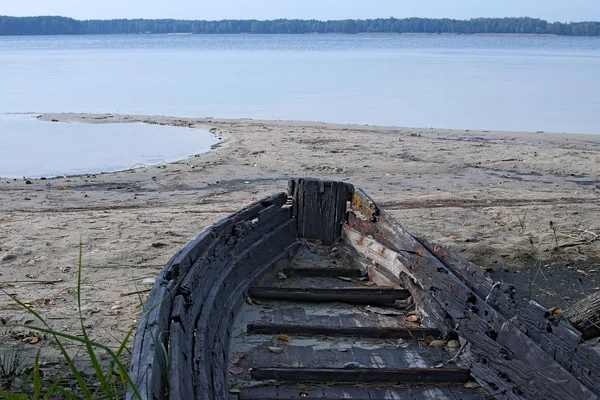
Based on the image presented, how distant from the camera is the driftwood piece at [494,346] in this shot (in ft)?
11.2

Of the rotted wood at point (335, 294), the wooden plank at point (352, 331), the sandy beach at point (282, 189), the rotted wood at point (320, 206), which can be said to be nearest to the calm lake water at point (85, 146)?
the sandy beach at point (282, 189)

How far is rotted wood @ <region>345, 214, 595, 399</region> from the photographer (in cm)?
342

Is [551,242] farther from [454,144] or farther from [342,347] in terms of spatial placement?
[454,144]

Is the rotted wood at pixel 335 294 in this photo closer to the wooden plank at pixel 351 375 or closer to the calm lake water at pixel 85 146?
the wooden plank at pixel 351 375

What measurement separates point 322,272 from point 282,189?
199 inches

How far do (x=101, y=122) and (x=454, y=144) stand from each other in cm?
885

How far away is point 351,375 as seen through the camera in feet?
12.8

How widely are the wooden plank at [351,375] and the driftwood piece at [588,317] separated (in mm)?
843

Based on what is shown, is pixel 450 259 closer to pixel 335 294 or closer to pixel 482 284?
pixel 482 284

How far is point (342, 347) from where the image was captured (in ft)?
14.4

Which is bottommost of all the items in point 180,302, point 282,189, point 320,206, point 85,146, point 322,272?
point 85,146

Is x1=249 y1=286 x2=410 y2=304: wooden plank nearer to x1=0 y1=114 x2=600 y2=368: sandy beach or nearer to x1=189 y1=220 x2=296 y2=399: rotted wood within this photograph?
x1=189 y1=220 x2=296 y2=399: rotted wood

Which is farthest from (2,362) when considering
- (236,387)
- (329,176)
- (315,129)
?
(315,129)

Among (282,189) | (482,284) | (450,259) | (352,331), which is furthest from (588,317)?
(282,189)
